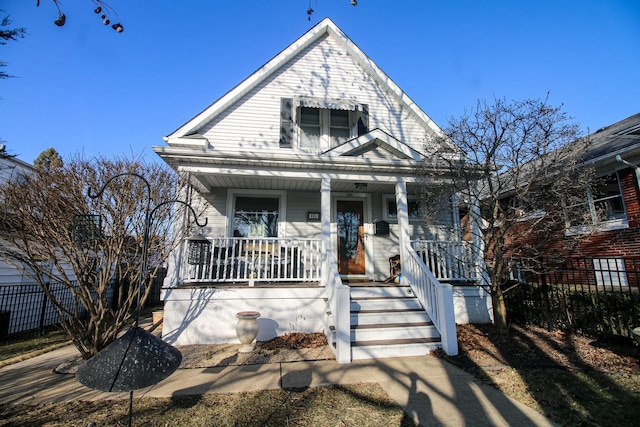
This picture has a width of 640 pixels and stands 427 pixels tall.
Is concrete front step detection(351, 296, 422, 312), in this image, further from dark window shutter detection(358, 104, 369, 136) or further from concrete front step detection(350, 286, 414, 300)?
dark window shutter detection(358, 104, 369, 136)

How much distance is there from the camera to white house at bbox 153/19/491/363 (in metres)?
5.67

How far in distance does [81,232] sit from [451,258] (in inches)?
291

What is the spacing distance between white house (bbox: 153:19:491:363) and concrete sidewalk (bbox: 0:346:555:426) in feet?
1.83

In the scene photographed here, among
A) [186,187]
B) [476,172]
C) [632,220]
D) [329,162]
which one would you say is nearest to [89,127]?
[186,187]

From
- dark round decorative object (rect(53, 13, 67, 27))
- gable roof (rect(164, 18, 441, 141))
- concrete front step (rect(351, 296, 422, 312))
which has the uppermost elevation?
gable roof (rect(164, 18, 441, 141))

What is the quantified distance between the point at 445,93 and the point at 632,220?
690 centimetres

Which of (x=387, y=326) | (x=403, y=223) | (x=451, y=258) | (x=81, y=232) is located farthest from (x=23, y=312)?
(x=451, y=258)

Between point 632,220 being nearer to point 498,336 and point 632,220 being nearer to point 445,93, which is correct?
point 498,336

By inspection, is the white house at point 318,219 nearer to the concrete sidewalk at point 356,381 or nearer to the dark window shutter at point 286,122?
the dark window shutter at point 286,122

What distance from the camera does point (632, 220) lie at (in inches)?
293

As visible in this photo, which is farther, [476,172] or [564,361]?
[476,172]

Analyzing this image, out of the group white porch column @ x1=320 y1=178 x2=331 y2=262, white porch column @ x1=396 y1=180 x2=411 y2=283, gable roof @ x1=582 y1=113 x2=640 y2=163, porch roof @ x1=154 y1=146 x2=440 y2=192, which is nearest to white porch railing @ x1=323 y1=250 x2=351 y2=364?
white porch column @ x1=320 y1=178 x2=331 y2=262

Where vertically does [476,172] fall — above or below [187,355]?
above

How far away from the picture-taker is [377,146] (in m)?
7.31
